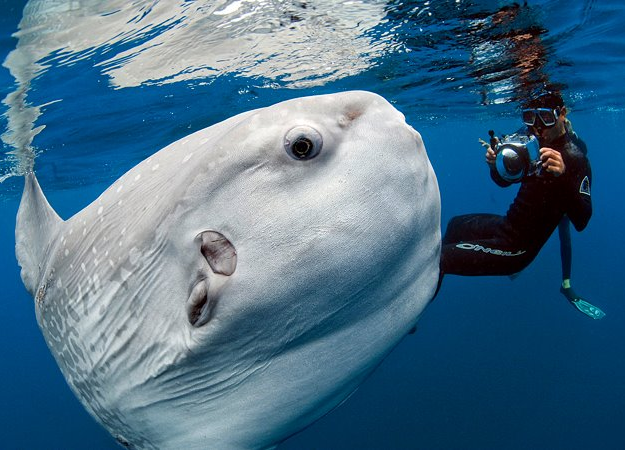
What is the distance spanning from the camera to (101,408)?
2.23m

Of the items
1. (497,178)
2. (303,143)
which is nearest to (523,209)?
(497,178)

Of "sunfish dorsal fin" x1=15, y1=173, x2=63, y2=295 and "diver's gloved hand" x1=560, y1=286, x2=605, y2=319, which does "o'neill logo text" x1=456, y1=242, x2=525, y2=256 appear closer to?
"diver's gloved hand" x1=560, y1=286, x2=605, y2=319

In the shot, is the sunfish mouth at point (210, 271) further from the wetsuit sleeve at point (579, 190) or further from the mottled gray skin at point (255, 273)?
the wetsuit sleeve at point (579, 190)

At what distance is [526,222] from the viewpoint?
535cm

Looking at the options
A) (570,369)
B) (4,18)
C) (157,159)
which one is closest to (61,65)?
(4,18)

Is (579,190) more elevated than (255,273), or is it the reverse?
(255,273)

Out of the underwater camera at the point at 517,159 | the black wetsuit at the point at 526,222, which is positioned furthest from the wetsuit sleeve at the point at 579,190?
the underwater camera at the point at 517,159

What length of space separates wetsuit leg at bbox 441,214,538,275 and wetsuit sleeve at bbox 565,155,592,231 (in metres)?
0.67

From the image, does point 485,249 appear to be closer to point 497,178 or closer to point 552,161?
point 497,178

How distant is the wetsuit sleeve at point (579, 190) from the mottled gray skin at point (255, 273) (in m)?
4.16

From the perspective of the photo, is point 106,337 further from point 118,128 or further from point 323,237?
point 118,128

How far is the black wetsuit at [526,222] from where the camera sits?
522cm

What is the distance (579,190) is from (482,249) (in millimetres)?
1300

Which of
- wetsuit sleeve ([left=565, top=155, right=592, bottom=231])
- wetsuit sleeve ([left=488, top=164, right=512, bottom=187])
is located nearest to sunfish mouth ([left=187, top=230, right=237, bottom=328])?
wetsuit sleeve ([left=488, top=164, right=512, bottom=187])
